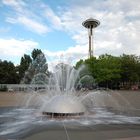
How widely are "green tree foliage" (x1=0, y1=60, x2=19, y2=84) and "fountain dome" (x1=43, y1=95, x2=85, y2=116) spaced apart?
74.3 metres

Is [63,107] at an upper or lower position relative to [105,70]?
lower

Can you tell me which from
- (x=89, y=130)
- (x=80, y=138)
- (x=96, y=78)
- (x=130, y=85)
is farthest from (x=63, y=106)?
(x=130, y=85)

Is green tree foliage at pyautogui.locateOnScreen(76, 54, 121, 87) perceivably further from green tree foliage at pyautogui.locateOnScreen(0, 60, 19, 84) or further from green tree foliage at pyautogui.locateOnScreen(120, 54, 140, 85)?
green tree foliage at pyautogui.locateOnScreen(0, 60, 19, 84)

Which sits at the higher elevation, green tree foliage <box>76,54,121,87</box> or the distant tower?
the distant tower

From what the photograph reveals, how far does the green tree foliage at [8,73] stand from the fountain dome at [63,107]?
74319 millimetres

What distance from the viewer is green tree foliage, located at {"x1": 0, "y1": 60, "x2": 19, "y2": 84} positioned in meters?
87.7

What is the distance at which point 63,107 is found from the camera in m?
14.5

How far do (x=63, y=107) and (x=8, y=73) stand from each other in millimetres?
76321

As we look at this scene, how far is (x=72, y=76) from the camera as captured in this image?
2039cm

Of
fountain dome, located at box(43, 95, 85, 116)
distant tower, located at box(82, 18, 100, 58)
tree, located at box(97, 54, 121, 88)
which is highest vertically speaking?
distant tower, located at box(82, 18, 100, 58)

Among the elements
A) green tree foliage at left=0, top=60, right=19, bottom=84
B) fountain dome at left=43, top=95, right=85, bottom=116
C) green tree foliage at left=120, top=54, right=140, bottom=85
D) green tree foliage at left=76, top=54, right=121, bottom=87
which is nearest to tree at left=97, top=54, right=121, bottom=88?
green tree foliage at left=76, top=54, right=121, bottom=87

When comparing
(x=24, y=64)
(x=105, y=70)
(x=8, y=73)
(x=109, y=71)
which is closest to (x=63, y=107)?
(x=105, y=70)

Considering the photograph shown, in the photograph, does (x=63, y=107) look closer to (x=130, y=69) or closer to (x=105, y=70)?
(x=105, y=70)

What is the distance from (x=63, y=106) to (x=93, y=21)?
79.9 metres
